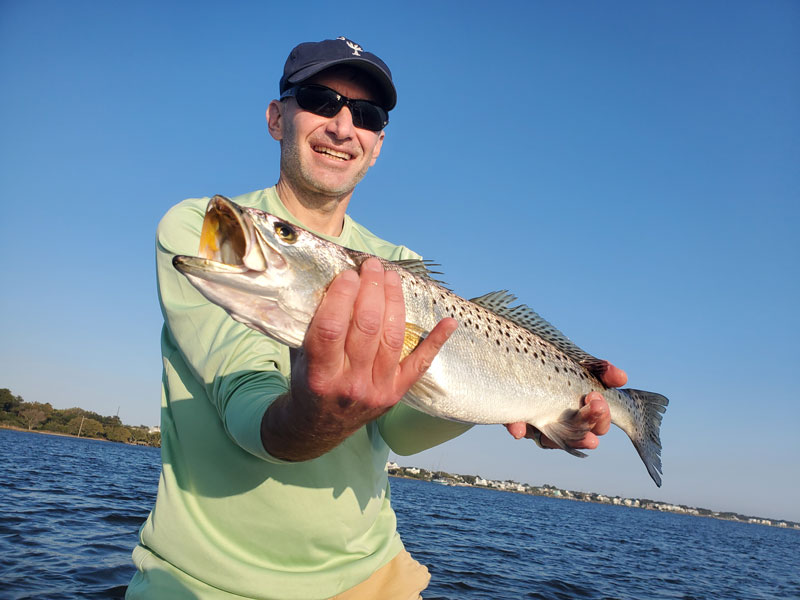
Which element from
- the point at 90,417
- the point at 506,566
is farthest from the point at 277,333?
the point at 90,417

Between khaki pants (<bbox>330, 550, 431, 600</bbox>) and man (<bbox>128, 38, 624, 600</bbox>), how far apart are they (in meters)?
0.01

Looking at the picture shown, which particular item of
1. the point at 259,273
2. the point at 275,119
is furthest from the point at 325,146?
the point at 259,273

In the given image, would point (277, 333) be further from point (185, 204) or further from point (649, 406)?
point (649, 406)

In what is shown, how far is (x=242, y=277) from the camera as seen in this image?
2271 mm

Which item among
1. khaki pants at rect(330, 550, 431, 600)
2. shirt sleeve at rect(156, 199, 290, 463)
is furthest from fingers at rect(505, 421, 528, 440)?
shirt sleeve at rect(156, 199, 290, 463)

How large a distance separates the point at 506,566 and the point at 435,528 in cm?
939

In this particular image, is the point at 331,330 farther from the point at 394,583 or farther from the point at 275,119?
the point at 275,119

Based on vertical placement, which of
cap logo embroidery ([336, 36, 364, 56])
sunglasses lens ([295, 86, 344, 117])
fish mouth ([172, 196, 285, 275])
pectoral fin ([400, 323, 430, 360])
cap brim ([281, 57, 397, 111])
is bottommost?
pectoral fin ([400, 323, 430, 360])

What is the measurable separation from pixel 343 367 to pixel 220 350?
2.78 feet

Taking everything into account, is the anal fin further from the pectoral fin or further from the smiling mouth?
the smiling mouth

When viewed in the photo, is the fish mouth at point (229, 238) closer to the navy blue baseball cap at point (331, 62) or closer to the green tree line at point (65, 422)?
the navy blue baseball cap at point (331, 62)

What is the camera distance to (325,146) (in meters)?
4.03

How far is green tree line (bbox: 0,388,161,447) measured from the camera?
12181 centimetres

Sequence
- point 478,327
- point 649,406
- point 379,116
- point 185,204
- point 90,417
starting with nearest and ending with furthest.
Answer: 1. point 185,204
2. point 478,327
3. point 379,116
4. point 649,406
5. point 90,417
